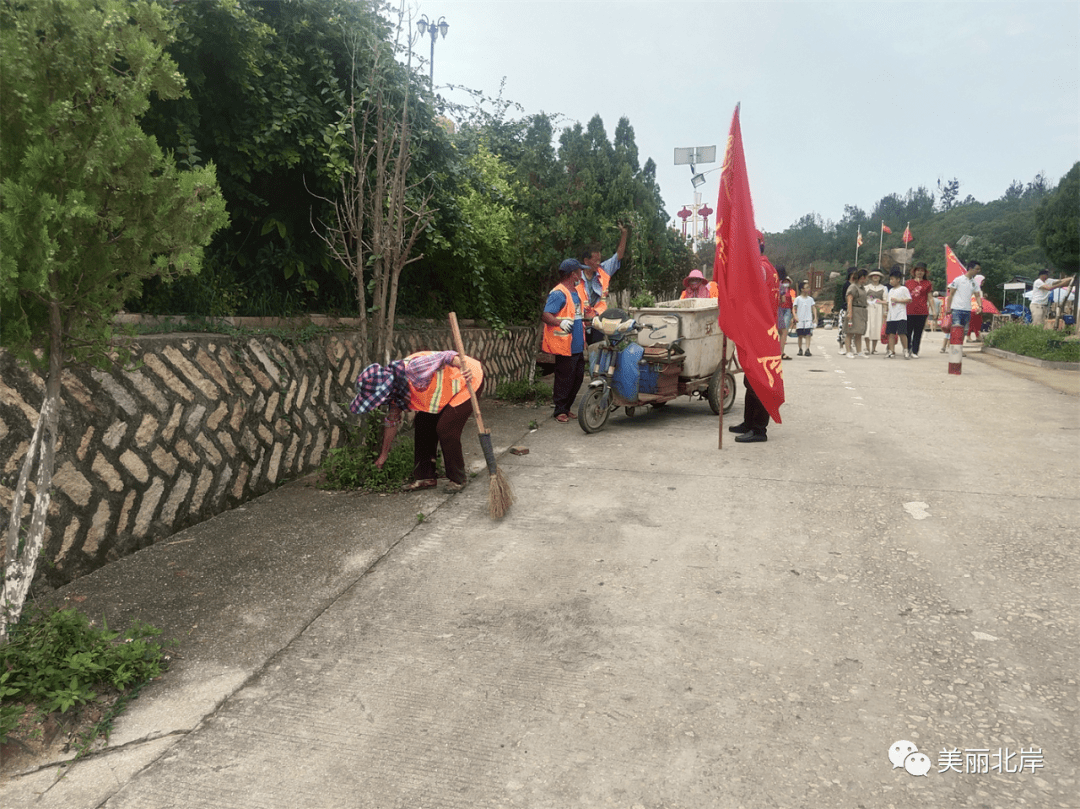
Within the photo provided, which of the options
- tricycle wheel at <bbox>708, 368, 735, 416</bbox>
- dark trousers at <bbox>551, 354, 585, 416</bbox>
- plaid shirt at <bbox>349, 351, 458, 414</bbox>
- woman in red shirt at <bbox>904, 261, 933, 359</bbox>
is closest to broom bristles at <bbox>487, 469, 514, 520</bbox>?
plaid shirt at <bbox>349, 351, 458, 414</bbox>

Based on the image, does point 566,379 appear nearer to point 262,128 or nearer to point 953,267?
point 262,128

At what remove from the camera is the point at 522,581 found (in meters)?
3.84

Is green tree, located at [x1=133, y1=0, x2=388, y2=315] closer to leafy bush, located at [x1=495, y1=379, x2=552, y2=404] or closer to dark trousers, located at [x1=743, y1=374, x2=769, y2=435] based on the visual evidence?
leafy bush, located at [x1=495, y1=379, x2=552, y2=404]

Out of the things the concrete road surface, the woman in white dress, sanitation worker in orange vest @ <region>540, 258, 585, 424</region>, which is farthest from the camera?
the woman in white dress

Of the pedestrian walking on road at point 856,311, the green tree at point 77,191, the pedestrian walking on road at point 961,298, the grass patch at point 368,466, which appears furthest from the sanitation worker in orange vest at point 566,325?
the pedestrian walking on road at point 856,311

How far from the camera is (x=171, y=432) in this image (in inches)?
171

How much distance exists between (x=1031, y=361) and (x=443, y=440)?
41.5 feet

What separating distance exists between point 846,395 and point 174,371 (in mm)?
8291

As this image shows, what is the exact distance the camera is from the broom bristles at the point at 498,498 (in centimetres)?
478

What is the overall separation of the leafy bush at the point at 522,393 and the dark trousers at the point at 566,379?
47.4 inches

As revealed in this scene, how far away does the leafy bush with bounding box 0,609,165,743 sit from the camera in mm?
2633

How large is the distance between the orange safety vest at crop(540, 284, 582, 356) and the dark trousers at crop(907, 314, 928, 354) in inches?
397

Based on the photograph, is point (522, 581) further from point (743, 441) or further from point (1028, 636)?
point (743, 441)

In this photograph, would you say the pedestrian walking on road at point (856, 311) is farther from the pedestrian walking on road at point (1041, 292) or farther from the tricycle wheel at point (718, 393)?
the tricycle wheel at point (718, 393)
